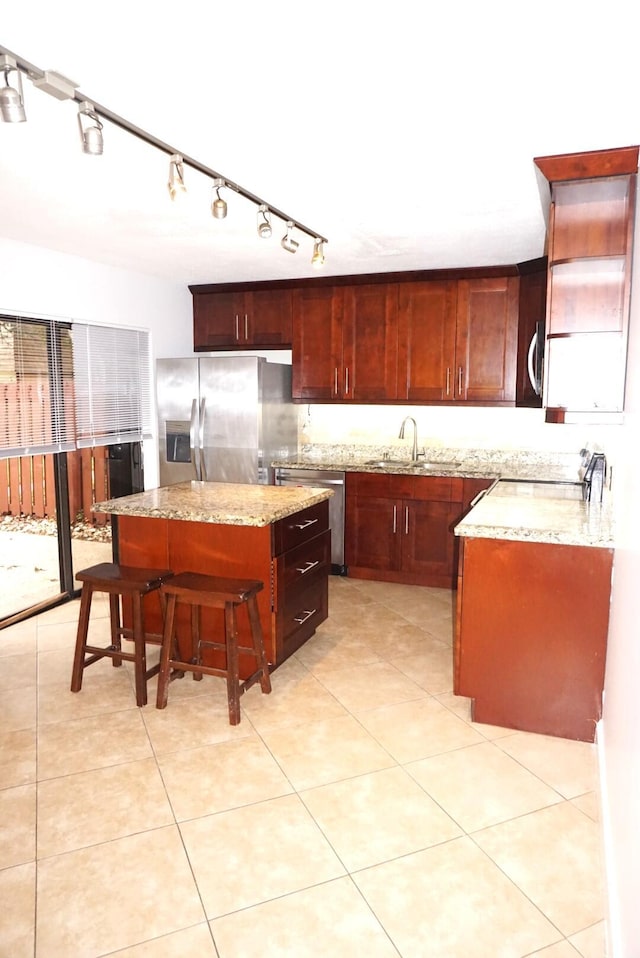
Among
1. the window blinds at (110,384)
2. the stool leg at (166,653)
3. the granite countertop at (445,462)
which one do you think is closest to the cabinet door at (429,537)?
the granite countertop at (445,462)

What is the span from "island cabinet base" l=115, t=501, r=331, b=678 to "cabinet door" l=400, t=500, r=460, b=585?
1467 mm

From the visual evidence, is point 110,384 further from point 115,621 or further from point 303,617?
point 303,617

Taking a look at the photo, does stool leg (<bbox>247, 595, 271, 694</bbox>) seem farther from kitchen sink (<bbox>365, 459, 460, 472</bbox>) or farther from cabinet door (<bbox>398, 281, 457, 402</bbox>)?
cabinet door (<bbox>398, 281, 457, 402</bbox>)

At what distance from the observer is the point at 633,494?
2037mm

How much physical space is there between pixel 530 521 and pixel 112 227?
2.75m

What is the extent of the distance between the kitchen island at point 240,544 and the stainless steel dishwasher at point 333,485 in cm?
145

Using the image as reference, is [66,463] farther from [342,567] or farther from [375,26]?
[375,26]

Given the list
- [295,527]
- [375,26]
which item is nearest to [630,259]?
[375,26]

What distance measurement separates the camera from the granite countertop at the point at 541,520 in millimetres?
2658

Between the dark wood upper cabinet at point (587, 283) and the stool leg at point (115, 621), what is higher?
the dark wood upper cabinet at point (587, 283)

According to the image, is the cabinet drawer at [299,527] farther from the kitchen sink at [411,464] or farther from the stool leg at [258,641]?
the kitchen sink at [411,464]

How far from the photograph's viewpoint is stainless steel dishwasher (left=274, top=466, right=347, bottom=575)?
515cm

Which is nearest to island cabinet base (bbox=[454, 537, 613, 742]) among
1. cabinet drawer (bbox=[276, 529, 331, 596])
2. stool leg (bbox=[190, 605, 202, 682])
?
cabinet drawer (bbox=[276, 529, 331, 596])

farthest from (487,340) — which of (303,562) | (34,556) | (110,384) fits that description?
(34,556)
